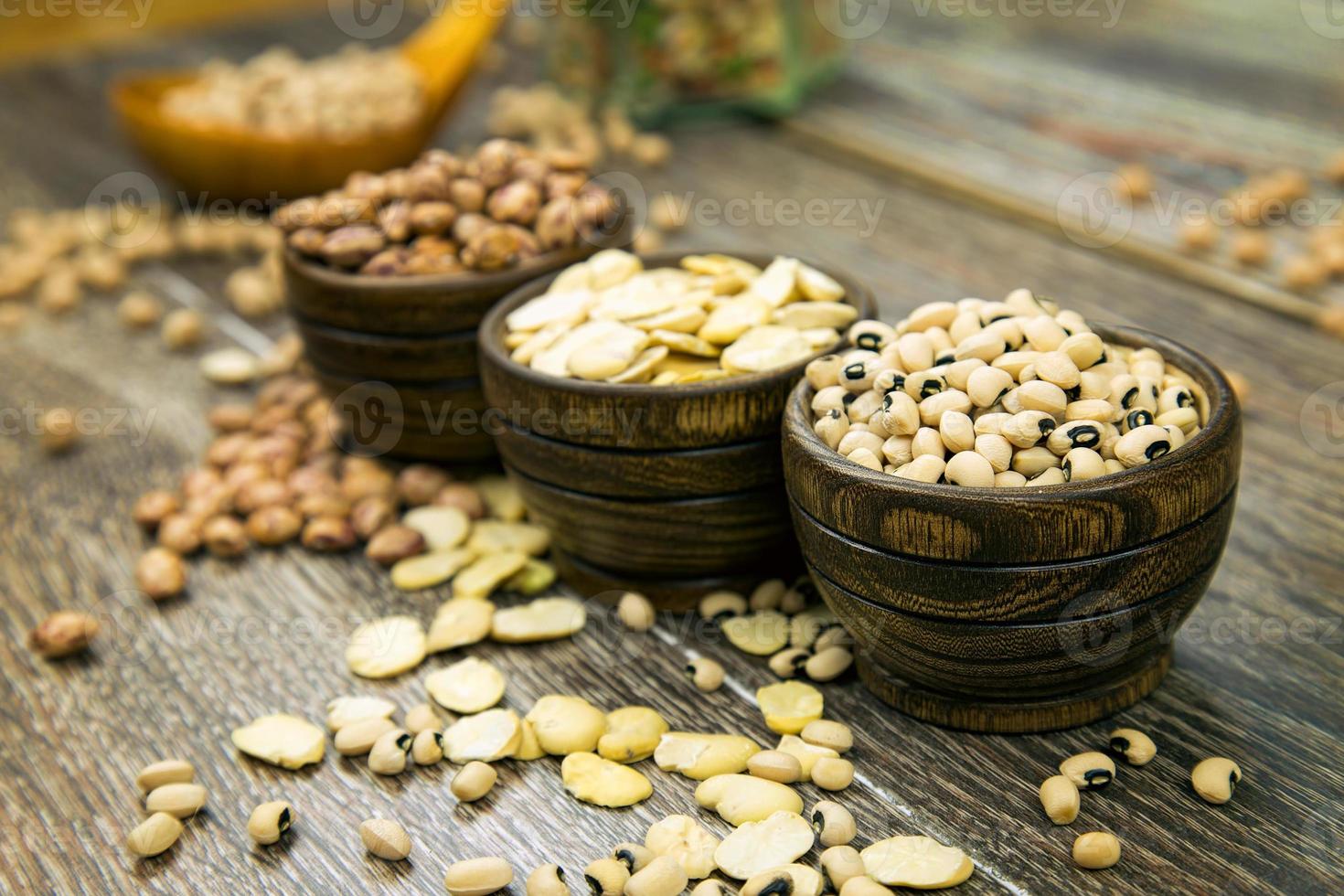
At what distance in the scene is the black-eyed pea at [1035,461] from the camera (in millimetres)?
740

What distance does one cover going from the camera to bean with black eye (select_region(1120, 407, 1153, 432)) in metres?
0.76

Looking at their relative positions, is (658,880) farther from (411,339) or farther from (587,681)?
(411,339)

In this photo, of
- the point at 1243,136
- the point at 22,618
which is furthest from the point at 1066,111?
the point at 22,618

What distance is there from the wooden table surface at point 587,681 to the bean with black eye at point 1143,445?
0.16 meters

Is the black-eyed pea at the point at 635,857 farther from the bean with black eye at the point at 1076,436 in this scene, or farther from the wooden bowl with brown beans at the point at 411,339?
the wooden bowl with brown beans at the point at 411,339

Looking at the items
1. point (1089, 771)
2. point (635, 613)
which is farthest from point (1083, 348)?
point (635, 613)

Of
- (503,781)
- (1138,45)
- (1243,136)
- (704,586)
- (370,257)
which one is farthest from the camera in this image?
(1138,45)

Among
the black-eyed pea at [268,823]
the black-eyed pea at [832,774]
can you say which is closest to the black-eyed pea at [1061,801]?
the black-eyed pea at [832,774]

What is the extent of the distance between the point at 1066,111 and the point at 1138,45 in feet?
1.13

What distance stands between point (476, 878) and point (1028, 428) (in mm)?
387

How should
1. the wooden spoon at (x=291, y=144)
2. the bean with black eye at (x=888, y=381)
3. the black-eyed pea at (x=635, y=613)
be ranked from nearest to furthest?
1. the bean with black eye at (x=888, y=381)
2. the black-eyed pea at (x=635, y=613)
3. the wooden spoon at (x=291, y=144)

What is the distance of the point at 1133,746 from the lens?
78 cm

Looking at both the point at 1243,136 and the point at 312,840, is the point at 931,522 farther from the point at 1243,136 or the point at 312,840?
the point at 1243,136

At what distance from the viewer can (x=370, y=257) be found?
1.04 m
